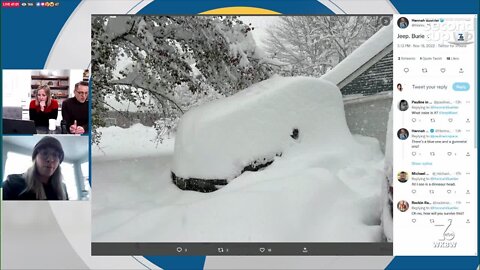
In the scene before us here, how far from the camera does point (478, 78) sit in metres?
2.24

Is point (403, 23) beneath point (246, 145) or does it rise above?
above

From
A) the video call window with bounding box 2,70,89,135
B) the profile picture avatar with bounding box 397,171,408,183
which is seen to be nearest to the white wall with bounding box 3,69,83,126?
the video call window with bounding box 2,70,89,135

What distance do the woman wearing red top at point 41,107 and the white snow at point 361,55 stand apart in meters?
1.77

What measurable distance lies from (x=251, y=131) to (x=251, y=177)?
0.31m

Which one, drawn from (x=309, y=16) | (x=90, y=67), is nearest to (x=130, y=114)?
(x=90, y=67)

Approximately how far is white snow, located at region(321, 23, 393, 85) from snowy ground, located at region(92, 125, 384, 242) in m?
0.48

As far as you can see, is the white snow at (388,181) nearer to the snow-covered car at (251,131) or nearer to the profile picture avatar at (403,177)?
the profile picture avatar at (403,177)

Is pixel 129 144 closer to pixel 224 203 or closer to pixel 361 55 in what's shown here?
pixel 224 203

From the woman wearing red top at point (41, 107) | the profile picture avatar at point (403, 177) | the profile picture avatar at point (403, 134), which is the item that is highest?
the woman wearing red top at point (41, 107)

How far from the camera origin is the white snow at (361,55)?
229cm

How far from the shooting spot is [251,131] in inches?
95.3

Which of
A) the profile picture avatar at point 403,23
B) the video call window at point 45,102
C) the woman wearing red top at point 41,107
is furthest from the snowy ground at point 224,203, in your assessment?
the profile picture avatar at point 403,23

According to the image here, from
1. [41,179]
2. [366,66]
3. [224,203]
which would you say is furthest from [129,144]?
[366,66]

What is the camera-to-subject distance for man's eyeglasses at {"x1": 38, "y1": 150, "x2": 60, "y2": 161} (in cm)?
231
